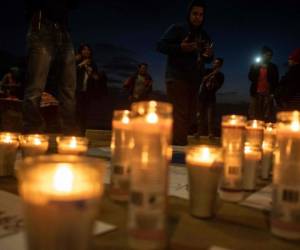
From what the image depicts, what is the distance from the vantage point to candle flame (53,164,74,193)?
610 millimetres

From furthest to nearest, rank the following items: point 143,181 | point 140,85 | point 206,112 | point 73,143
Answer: point 140,85, point 206,112, point 73,143, point 143,181

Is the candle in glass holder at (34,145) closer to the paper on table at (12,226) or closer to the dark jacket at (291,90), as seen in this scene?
the paper on table at (12,226)

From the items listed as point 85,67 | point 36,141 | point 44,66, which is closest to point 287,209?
point 36,141

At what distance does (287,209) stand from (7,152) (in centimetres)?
111

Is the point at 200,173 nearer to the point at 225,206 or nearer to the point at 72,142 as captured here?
the point at 225,206

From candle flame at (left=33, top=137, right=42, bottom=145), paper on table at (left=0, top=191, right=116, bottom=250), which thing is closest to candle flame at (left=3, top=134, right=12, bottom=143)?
candle flame at (left=33, top=137, right=42, bottom=145)

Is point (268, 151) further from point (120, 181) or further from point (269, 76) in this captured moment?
point (269, 76)

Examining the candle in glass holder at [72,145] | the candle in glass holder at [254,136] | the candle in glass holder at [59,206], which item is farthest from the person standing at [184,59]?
the candle in glass holder at [59,206]

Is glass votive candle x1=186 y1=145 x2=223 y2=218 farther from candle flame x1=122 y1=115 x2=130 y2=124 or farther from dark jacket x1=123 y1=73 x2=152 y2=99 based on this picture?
dark jacket x1=123 y1=73 x2=152 y2=99

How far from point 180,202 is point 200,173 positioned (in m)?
0.27

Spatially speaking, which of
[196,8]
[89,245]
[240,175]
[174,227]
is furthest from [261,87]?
[89,245]

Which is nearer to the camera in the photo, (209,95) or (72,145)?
(72,145)

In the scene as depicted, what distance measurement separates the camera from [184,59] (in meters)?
3.11

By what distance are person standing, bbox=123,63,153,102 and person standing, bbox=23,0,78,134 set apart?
11.9ft
